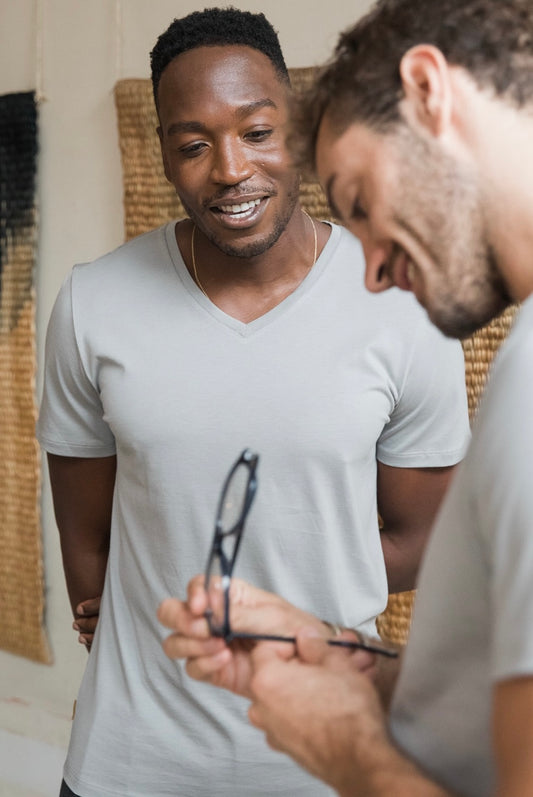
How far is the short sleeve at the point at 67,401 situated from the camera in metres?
1.26

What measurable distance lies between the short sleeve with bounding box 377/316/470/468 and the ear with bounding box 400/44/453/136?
0.55 meters

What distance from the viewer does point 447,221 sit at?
2.23 feet

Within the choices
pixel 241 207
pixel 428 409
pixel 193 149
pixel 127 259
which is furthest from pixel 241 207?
pixel 428 409

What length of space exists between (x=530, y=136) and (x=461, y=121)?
0.05m

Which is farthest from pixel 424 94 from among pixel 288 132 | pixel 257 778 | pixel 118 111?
pixel 118 111

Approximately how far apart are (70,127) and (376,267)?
5.26ft

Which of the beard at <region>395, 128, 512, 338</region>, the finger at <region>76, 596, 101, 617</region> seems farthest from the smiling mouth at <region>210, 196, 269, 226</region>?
the finger at <region>76, 596, 101, 617</region>

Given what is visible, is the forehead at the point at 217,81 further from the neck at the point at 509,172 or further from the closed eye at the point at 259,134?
the neck at the point at 509,172

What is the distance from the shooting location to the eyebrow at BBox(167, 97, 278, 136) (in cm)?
118

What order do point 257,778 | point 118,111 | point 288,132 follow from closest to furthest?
point 288,132
point 257,778
point 118,111

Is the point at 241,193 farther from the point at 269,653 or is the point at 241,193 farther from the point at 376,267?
the point at 269,653

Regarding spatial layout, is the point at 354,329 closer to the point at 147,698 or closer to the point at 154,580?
the point at 154,580

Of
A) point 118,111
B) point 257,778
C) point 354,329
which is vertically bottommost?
point 257,778

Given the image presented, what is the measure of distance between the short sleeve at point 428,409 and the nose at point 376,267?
0.41m
